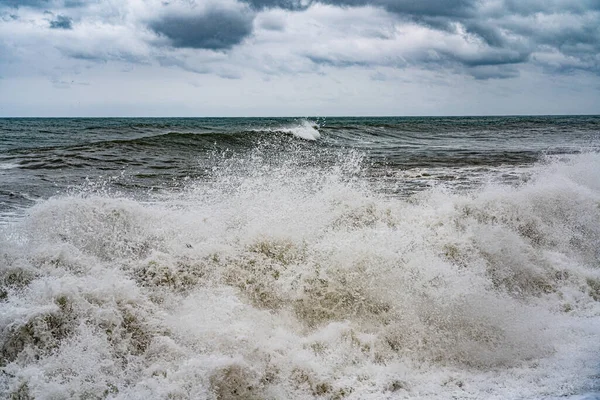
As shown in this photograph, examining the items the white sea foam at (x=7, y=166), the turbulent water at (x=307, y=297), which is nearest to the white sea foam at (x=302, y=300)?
the turbulent water at (x=307, y=297)

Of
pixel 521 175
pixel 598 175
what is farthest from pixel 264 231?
pixel 521 175

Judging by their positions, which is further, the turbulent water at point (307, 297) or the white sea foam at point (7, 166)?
the white sea foam at point (7, 166)

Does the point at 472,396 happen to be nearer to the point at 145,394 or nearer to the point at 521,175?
the point at 145,394

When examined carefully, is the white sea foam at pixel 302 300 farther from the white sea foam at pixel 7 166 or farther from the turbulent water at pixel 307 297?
the white sea foam at pixel 7 166

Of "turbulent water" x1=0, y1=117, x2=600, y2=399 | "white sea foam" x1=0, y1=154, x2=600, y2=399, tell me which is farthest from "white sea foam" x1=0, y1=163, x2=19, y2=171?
"white sea foam" x1=0, y1=154, x2=600, y2=399

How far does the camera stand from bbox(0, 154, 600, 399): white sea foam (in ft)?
11.4

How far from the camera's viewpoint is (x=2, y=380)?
3.30 meters

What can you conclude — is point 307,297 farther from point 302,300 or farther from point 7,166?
point 7,166

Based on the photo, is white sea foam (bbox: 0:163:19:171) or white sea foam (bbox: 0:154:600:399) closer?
white sea foam (bbox: 0:154:600:399)

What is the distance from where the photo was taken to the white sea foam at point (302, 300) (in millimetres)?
3469

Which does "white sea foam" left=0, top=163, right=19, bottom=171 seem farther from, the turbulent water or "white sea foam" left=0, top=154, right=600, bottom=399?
"white sea foam" left=0, top=154, right=600, bottom=399

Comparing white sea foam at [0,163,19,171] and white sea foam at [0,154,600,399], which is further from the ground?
white sea foam at [0,163,19,171]

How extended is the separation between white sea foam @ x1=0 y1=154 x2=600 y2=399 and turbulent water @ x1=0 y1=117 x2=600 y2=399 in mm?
15

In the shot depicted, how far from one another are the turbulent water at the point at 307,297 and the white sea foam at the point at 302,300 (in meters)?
0.01
